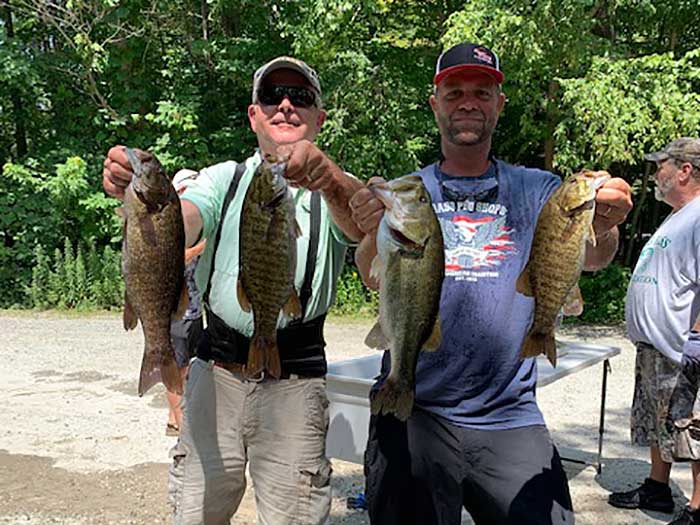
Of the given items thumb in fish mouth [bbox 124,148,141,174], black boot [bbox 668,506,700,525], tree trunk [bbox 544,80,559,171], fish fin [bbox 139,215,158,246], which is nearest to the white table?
black boot [bbox 668,506,700,525]

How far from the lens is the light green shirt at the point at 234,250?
3.41 metres

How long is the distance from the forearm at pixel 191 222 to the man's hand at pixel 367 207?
882mm

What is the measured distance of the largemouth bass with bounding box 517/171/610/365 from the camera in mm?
2605

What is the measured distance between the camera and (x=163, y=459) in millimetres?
6516

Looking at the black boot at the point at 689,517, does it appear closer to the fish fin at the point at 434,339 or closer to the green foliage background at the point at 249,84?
the fish fin at the point at 434,339

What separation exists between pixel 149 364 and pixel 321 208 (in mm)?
1137

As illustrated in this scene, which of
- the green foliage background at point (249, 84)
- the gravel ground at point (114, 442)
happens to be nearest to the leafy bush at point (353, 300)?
the green foliage background at point (249, 84)

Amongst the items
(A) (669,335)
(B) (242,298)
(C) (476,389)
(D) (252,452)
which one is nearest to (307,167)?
(B) (242,298)

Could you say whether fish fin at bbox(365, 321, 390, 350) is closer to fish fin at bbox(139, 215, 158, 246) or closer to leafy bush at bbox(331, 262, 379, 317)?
fish fin at bbox(139, 215, 158, 246)

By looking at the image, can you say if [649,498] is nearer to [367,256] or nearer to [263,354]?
[367,256]

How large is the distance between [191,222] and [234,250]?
10.0 inches

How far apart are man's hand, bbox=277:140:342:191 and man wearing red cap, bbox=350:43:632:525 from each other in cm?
34

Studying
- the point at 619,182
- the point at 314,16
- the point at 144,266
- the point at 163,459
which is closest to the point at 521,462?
the point at 619,182

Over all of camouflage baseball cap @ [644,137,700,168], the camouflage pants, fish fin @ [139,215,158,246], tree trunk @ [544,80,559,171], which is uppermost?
tree trunk @ [544,80,559,171]
